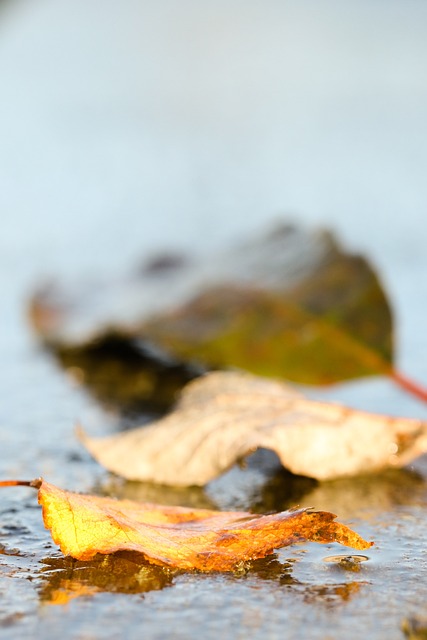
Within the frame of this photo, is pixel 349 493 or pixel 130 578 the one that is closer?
pixel 130 578

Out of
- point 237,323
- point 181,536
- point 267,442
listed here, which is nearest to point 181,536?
point 181,536

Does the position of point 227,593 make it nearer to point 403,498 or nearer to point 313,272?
point 403,498

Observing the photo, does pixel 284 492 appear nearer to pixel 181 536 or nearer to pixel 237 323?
pixel 181 536

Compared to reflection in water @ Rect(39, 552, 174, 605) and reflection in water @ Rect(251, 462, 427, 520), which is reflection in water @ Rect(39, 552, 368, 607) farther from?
reflection in water @ Rect(251, 462, 427, 520)

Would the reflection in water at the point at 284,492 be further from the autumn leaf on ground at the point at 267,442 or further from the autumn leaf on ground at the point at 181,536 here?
the autumn leaf on ground at the point at 181,536

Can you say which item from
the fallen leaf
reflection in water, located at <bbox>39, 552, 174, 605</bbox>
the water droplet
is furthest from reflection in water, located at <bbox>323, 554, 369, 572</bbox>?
the fallen leaf

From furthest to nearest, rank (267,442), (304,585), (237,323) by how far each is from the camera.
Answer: (237,323)
(267,442)
(304,585)

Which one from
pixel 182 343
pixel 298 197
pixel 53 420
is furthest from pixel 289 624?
pixel 298 197
